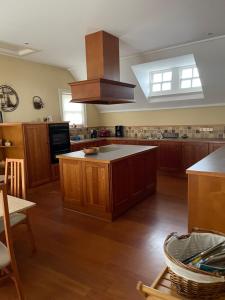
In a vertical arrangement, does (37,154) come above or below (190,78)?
below

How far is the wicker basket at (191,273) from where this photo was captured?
872 millimetres

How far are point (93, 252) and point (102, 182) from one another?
923mm

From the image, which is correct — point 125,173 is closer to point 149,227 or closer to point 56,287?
point 149,227

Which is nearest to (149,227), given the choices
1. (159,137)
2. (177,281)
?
(177,281)

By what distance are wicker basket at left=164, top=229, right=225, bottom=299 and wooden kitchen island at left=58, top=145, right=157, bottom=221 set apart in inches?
73.9

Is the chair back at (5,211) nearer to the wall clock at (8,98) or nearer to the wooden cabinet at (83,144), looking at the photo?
the wall clock at (8,98)

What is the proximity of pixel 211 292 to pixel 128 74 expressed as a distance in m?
5.01

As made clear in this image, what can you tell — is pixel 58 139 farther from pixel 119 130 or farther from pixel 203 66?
pixel 203 66

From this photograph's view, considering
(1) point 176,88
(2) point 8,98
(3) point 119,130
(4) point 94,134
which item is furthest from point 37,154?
(1) point 176,88

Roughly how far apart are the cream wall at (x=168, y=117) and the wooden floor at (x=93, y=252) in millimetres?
2344

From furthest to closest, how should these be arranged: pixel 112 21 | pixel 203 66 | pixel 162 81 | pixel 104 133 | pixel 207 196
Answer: pixel 104 133 → pixel 162 81 → pixel 203 66 → pixel 112 21 → pixel 207 196

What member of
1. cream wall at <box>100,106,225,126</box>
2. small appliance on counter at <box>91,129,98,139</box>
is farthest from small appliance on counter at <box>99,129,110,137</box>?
cream wall at <box>100,106,225,126</box>

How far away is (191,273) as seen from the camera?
34.6 inches

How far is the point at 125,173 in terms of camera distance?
129 inches
